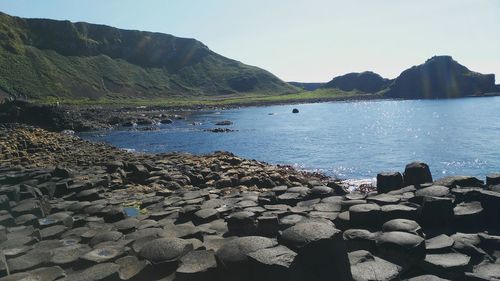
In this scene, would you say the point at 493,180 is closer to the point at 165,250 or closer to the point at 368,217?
the point at 368,217

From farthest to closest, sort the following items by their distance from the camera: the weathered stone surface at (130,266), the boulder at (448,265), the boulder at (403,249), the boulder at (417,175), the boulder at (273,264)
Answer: the boulder at (417,175) < the boulder at (403,249) < the boulder at (448,265) < the weathered stone surface at (130,266) < the boulder at (273,264)

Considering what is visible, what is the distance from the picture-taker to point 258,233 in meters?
10.4

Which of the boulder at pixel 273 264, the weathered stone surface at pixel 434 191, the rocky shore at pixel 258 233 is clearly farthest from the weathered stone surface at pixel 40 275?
the weathered stone surface at pixel 434 191

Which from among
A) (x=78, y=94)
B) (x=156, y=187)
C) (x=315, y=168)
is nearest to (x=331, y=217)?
(x=156, y=187)

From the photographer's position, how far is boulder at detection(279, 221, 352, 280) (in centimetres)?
709

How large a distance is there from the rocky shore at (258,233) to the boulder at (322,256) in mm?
18

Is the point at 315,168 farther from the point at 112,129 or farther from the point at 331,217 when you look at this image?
the point at 112,129

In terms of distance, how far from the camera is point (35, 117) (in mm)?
68062

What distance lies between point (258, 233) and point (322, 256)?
3.45 m

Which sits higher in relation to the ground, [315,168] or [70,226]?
[70,226]

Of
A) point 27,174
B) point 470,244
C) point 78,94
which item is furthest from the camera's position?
point 78,94

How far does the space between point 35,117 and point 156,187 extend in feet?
192

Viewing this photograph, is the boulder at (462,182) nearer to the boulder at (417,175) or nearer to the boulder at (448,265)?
the boulder at (417,175)

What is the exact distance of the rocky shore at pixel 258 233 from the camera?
7.59 metres
